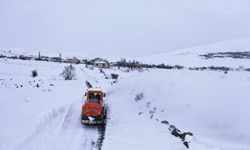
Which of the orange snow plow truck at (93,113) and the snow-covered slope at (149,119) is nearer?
the snow-covered slope at (149,119)

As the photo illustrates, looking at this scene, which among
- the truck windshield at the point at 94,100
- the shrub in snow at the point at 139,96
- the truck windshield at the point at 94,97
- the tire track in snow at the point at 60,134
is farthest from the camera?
→ the shrub in snow at the point at 139,96

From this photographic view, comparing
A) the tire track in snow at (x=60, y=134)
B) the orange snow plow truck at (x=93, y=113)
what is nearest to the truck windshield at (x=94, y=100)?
the orange snow plow truck at (x=93, y=113)

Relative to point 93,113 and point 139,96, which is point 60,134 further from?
point 139,96

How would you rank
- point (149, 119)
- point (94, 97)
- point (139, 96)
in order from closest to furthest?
1. point (149, 119)
2. point (94, 97)
3. point (139, 96)

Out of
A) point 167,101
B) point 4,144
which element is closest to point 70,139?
point 4,144

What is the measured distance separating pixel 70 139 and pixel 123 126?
13.7 feet

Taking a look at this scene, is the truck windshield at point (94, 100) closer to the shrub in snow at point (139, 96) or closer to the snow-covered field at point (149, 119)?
the snow-covered field at point (149, 119)

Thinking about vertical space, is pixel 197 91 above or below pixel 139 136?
above

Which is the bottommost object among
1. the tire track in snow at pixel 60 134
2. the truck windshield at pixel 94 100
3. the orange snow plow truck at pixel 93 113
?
the tire track in snow at pixel 60 134

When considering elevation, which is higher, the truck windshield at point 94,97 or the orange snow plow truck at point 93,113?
the truck windshield at point 94,97

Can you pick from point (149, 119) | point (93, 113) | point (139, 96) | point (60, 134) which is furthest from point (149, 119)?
point (60, 134)

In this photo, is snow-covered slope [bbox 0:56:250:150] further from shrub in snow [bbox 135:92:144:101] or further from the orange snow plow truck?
the orange snow plow truck

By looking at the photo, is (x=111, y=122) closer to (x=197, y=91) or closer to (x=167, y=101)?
(x=167, y=101)

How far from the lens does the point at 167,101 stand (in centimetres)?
2212
